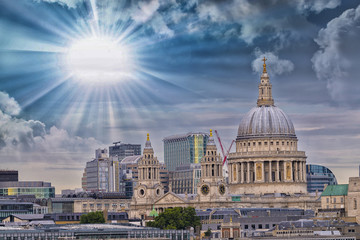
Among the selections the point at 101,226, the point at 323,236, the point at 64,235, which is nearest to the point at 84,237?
the point at 64,235

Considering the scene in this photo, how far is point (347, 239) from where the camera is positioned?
655 ft

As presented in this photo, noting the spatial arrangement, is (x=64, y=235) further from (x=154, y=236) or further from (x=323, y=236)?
(x=323, y=236)

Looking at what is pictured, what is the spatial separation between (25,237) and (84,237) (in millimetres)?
6858

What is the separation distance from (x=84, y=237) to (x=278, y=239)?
91.4 feet

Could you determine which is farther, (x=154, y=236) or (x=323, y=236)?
(x=323, y=236)

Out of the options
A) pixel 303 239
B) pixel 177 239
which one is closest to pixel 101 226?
pixel 177 239

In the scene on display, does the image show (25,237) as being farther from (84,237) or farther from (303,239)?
(303,239)

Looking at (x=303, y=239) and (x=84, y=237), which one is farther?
(x=303, y=239)

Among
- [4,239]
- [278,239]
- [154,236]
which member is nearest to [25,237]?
[4,239]

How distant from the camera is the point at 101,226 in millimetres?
197000

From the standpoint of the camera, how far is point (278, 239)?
196 metres

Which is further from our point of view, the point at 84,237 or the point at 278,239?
the point at 278,239

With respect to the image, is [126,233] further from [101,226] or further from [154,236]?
[101,226]

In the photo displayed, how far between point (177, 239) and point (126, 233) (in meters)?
8.77
